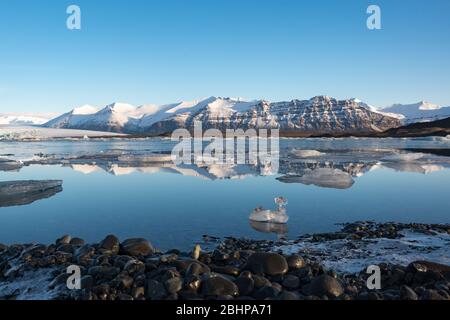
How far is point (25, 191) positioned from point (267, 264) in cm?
874

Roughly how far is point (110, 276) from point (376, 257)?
3463 millimetres

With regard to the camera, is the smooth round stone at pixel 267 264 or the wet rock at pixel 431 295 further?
the smooth round stone at pixel 267 264

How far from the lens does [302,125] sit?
195 meters

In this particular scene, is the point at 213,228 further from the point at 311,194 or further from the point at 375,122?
the point at 375,122

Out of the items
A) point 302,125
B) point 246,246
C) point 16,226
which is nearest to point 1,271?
point 16,226

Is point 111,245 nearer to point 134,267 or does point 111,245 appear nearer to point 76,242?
point 76,242

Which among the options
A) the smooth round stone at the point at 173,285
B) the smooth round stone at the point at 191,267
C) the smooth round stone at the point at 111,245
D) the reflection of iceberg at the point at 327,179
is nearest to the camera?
the smooth round stone at the point at 173,285

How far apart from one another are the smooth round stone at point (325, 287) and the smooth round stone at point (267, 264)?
1.74 ft

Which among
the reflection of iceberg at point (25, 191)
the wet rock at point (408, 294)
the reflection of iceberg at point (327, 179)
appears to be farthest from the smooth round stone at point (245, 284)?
the reflection of iceberg at point (327, 179)

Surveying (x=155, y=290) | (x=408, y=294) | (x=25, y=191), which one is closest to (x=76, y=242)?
(x=155, y=290)

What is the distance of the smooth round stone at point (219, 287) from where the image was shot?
3965 mm

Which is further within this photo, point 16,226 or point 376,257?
point 16,226

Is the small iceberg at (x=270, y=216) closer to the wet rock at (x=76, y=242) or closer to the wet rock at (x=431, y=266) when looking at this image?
the wet rock at (x=431, y=266)

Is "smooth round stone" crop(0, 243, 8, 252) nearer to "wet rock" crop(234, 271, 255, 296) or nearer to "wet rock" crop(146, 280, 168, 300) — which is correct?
"wet rock" crop(146, 280, 168, 300)
